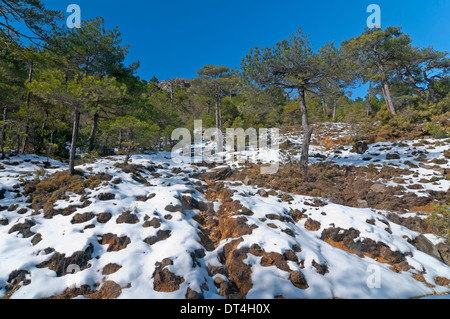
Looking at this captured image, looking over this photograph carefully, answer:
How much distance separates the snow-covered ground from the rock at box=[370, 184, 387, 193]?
1.27 metres

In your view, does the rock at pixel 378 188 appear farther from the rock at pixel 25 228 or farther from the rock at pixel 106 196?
the rock at pixel 25 228

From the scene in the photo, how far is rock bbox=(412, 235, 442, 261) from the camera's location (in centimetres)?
593

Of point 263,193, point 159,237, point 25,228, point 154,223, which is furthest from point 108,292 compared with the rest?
point 263,193

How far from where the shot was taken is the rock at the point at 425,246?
19.5 feet

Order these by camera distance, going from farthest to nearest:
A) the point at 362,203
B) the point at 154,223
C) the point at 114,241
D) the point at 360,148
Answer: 1. the point at 360,148
2. the point at 362,203
3. the point at 154,223
4. the point at 114,241

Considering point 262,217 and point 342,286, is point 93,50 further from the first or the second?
point 342,286

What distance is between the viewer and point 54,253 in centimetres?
493

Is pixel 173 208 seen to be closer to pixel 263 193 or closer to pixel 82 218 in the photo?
pixel 82 218

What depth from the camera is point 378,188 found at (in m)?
9.59

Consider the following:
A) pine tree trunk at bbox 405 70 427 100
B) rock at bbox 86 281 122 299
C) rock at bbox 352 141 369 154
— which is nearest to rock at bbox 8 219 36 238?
rock at bbox 86 281 122 299

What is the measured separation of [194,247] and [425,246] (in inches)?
304

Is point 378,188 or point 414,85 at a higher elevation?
point 414,85

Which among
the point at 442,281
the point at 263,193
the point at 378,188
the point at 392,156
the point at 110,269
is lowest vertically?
the point at 442,281

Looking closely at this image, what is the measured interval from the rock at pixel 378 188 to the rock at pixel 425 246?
3434 mm
